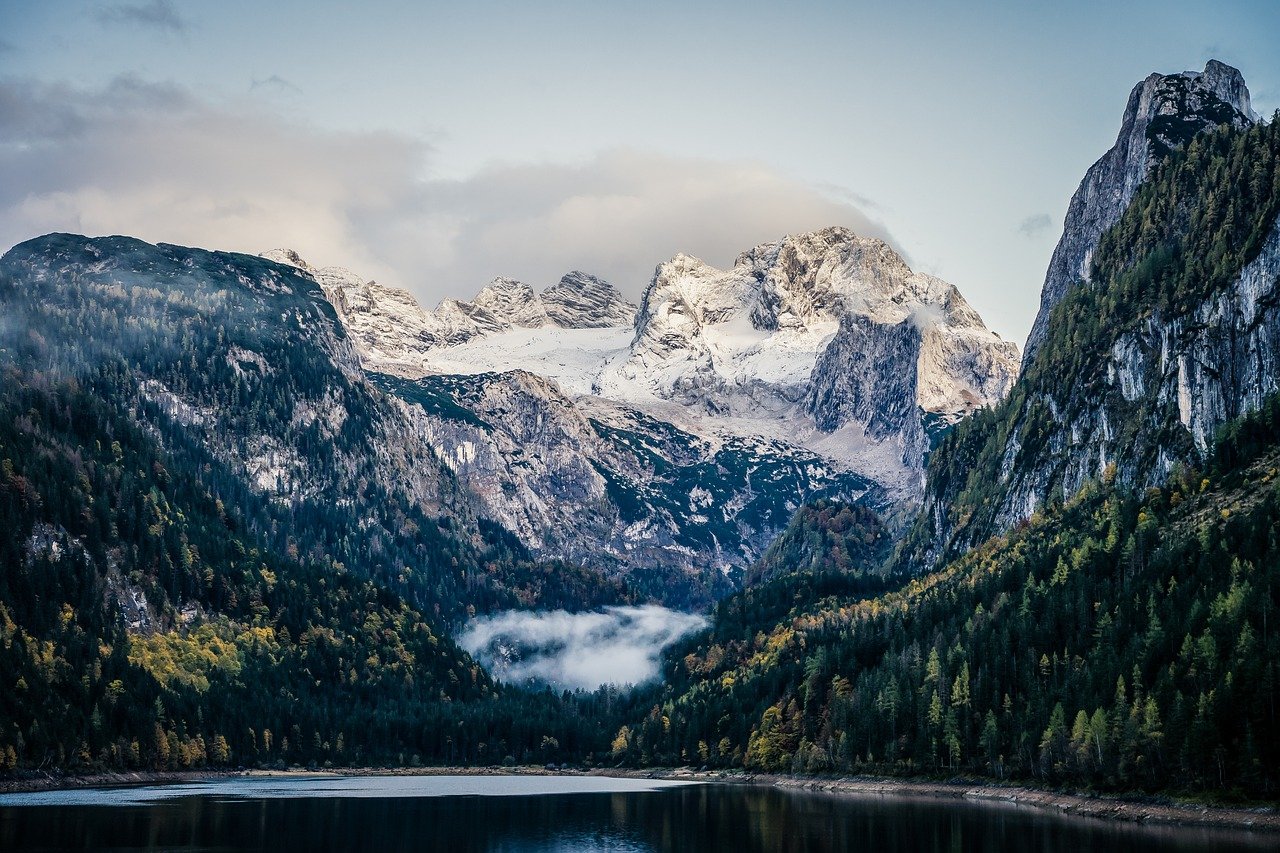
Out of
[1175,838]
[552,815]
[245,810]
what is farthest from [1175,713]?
[245,810]

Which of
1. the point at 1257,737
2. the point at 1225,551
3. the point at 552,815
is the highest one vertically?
the point at 1225,551

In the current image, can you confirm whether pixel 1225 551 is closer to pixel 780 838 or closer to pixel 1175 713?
pixel 1175 713

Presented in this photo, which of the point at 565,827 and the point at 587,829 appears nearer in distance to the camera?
the point at 587,829

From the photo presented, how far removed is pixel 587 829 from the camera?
158 meters

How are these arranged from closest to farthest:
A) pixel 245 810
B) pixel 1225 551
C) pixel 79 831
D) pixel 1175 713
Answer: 1. pixel 79 831
2. pixel 1175 713
3. pixel 245 810
4. pixel 1225 551

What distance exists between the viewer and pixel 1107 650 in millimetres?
183750

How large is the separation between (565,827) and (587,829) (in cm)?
380

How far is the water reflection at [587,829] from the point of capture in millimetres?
129625

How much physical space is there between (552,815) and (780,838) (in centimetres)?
4569

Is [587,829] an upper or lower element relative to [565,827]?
upper

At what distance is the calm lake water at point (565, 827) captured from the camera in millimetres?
129750

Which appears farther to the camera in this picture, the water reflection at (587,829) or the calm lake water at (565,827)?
the calm lake water at (565,827)

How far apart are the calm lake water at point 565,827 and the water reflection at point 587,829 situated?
161 mm

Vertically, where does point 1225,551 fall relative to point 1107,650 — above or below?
above
